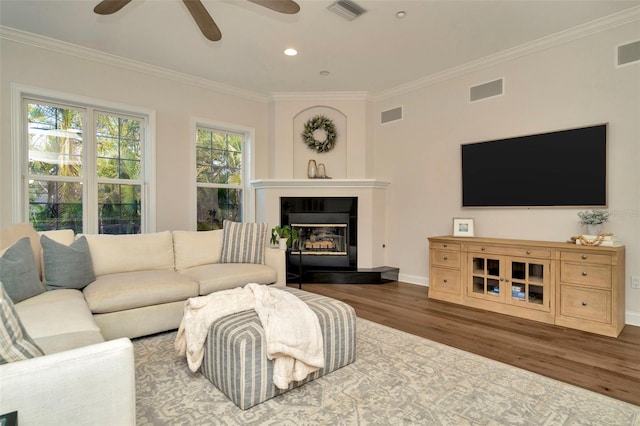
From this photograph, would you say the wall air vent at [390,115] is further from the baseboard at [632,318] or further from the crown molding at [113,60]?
the baseboard at [632,318]

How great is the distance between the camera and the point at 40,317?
6.00 ft

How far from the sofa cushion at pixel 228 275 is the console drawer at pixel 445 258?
1.89 m

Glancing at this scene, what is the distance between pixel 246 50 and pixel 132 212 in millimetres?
2460

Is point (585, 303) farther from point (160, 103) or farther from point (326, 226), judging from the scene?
point (160, 103)

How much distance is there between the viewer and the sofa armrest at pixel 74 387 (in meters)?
0.96

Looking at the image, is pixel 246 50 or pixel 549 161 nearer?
pixel 549 161

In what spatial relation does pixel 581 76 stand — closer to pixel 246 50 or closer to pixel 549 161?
pixel 549 161

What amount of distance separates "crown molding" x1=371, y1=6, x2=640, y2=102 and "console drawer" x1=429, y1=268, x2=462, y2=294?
2504 mm

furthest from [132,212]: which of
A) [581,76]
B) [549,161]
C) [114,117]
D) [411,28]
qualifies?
[581,76]

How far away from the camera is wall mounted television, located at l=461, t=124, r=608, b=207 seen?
10.5 feet

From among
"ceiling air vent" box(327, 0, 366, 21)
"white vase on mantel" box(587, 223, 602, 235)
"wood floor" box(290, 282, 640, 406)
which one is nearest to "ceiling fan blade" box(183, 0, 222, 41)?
"ceiling air vent" box(327, 0, 366, 21)

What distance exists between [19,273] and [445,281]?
12.7 ft

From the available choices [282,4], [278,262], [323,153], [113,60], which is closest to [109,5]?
[282,4]

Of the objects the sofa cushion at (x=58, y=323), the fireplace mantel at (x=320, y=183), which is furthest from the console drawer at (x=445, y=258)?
the sofa cushion at (x=58, y=323)
